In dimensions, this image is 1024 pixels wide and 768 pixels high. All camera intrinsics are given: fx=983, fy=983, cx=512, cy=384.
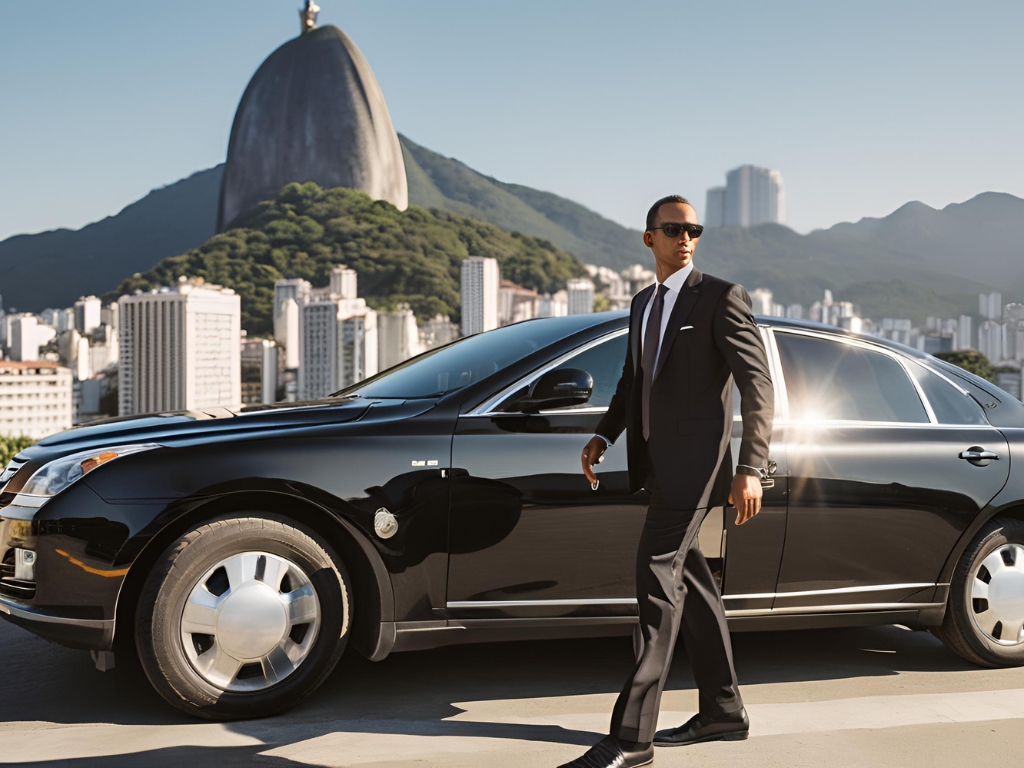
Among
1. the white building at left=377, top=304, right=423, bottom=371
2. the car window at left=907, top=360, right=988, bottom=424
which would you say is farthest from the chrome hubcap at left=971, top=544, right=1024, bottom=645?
the white building at left=377, top=304, right=423, bottom=371

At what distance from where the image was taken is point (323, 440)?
3.14 meters

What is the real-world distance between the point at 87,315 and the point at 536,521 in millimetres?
127433

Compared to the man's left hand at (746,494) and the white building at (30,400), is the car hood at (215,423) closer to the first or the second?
the man's left hand at (746,494)

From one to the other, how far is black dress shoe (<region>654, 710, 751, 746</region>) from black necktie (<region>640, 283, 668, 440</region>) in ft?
2.90

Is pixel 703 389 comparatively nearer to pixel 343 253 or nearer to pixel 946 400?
pixel 946 400

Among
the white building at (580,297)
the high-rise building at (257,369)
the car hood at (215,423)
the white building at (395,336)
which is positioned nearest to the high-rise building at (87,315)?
the high-rise building at (257,369)

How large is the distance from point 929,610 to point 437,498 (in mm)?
1933

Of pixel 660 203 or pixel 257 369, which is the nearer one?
pixel 660 203

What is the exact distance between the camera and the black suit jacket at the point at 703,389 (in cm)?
270

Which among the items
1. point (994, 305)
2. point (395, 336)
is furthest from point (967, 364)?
point (395, 336)

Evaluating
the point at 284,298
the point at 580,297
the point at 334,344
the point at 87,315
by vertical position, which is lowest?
the point at 334,344

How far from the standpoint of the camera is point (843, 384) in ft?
12.2

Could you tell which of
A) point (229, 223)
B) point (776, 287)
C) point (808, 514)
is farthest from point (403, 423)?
→ point (229, 223)

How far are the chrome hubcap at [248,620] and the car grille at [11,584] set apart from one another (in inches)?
19.1
